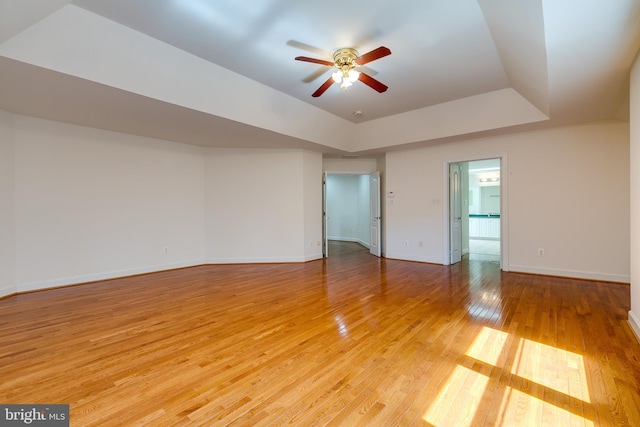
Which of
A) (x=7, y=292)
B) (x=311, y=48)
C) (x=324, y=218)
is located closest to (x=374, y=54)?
(x=311, y=48)

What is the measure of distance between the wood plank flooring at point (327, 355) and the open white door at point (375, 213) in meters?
2.81

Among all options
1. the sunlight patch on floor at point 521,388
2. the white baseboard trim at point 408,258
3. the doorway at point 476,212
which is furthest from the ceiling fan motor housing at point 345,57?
the white baseboard trim at point 408,258

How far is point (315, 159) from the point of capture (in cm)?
652

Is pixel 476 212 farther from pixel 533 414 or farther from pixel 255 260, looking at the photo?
pixel 533 414

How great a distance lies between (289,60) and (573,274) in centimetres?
554

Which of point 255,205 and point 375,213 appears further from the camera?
point 375,213

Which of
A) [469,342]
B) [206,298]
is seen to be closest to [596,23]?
[469,342]

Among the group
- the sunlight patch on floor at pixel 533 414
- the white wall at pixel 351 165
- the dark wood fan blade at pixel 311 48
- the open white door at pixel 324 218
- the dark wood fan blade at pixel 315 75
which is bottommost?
the sunlight patch on floor at pixel 533 414

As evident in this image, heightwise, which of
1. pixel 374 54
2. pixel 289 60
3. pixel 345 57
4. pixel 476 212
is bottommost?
pixel 476 212

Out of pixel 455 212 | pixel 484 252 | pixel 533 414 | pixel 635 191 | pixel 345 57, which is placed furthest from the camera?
pixel 484 252

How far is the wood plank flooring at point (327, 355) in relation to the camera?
1.66 m

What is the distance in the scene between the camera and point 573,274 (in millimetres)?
4602

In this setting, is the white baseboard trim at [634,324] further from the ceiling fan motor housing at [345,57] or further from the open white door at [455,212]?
the ceiling fan motor housing at [345,57]

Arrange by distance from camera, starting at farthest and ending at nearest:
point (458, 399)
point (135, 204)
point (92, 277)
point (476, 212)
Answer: point (476, 212), point (135, 204), point (92, 277), point (458, 399)
